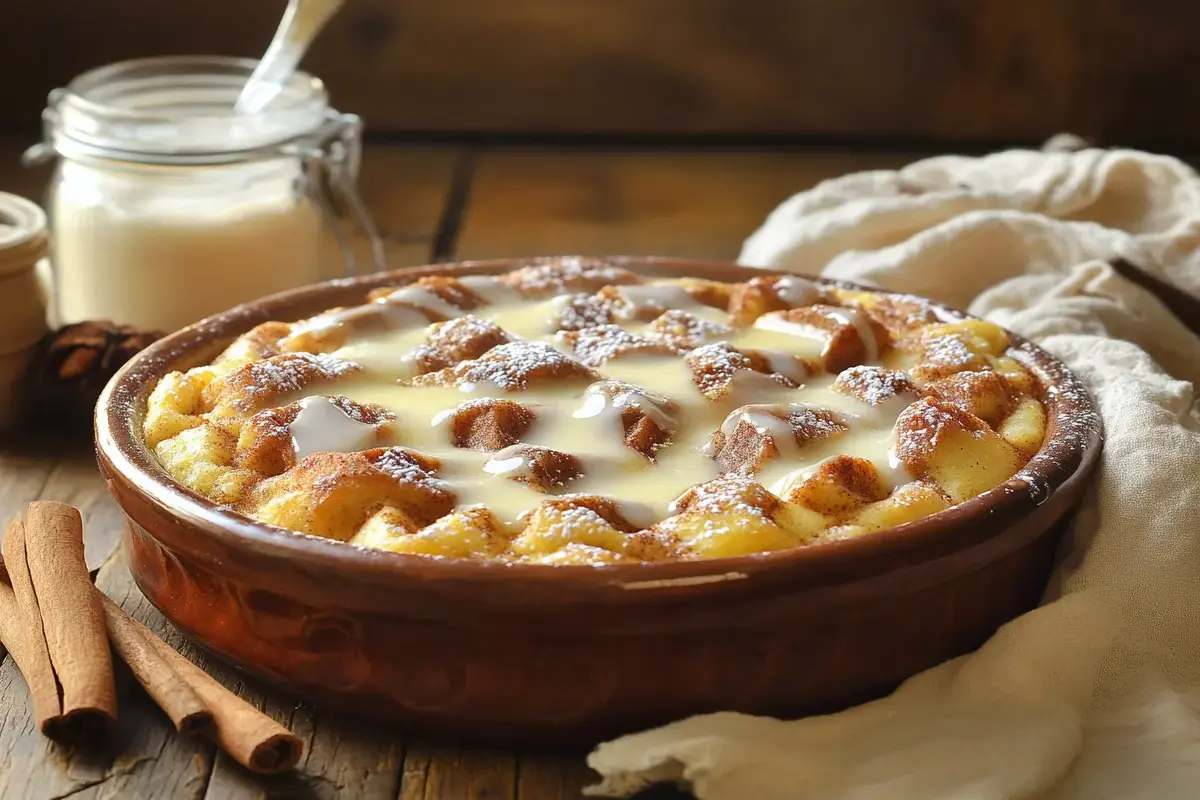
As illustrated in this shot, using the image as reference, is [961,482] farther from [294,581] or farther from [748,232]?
[748,232]

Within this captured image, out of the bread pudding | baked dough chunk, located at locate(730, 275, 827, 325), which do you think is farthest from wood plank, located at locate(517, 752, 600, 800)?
baked dough chunk, located at locate(730, 275, 827, 325)

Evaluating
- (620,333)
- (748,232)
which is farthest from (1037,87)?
(620,333)

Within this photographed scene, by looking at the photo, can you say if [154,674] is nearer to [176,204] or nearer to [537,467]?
[537,467]

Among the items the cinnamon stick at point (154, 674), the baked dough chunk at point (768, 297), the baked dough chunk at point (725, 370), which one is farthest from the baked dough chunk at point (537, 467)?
the baked dough chunk at point (768, 297)

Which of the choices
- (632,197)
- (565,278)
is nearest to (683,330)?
(565,278)

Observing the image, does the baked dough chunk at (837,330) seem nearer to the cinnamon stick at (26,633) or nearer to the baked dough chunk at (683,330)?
the baked dough chunk at (683,330)

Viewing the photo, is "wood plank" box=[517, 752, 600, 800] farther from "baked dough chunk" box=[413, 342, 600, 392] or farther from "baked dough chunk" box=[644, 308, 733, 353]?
"baked dough chunk" box=[644, 308, 733, 353]

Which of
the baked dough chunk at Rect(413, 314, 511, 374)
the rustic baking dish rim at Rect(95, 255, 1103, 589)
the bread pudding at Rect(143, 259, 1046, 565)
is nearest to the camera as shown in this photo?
the rustic baking dish rim at Rect(95, 255, 1103, 589)
